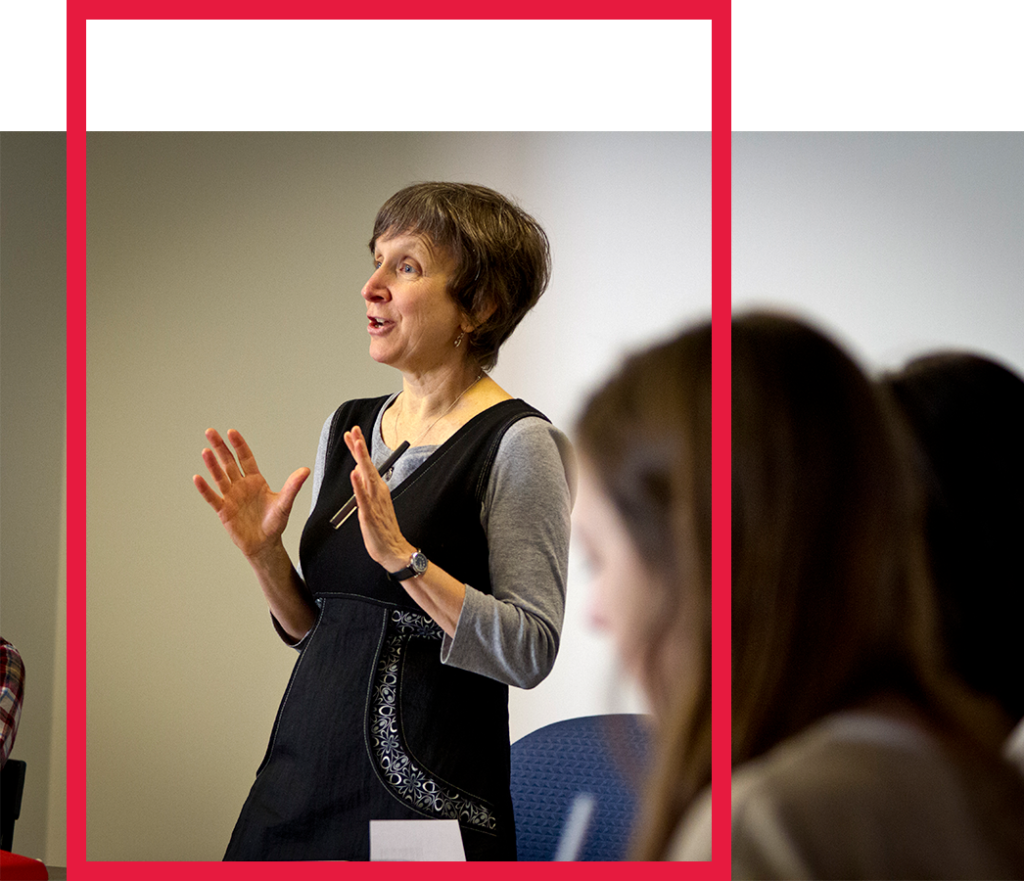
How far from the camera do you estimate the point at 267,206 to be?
6.17 feet

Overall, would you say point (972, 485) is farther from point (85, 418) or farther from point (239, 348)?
point (85, 418)

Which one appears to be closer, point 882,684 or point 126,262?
point 882,684

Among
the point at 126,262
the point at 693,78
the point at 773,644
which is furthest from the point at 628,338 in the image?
the point at 126,262

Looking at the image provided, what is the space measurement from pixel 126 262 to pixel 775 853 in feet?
4.78

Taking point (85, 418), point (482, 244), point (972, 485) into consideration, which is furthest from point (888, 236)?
point (85, 418)

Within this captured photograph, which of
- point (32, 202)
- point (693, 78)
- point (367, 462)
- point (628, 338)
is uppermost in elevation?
point (693, 78)

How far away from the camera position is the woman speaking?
1709 mm

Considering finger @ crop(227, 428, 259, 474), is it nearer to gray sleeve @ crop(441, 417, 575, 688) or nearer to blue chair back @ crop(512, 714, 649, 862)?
gray sleeve @ crop(441, 417, 575, 688)

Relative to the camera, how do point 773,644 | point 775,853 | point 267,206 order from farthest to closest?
point 267,206 → point 773,644 → point 775,853

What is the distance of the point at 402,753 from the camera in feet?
5.60

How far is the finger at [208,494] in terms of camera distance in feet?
5.87

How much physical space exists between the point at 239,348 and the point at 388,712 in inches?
26.9

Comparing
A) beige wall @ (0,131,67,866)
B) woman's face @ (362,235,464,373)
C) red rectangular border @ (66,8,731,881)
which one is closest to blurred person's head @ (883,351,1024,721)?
red rectangular border @ (66,8,731,881)

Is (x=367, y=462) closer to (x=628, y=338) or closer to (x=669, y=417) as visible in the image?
(x=628, y=338)
